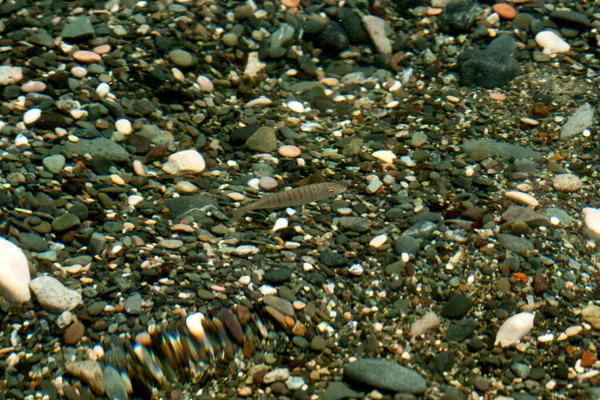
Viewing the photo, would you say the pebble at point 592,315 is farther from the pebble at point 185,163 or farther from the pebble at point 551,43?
the pebble at point 551,43

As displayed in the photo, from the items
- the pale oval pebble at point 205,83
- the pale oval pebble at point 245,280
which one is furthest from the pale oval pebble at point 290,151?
the pale oval pebble at point 245,280

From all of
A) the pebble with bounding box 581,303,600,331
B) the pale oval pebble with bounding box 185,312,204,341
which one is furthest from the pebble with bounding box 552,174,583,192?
the pale oval pebble with bounding box 185,312,204,341

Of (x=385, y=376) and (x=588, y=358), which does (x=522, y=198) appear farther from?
(x=385, y=376)

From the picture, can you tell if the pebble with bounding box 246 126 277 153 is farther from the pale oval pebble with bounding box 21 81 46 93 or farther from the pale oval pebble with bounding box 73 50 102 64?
the pale oval pebble with bounding box 21 81 46 93

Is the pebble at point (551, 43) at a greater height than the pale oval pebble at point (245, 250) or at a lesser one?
greater

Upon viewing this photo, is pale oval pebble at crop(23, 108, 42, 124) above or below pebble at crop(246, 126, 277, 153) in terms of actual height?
above
